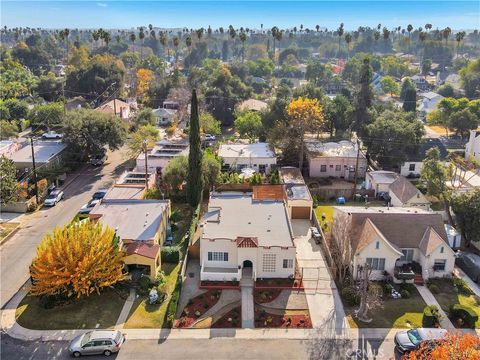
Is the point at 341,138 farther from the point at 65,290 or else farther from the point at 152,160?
the point at 65,290

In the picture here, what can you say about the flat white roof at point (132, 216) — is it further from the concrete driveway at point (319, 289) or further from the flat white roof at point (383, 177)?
the flat white roof at point (383, 177)

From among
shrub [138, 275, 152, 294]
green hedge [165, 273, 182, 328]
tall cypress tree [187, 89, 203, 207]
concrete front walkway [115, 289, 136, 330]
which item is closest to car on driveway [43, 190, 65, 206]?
tall cypress tree [187, 89, 203, 207]

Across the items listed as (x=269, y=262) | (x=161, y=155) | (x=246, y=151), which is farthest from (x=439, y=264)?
(x=161, y=155)

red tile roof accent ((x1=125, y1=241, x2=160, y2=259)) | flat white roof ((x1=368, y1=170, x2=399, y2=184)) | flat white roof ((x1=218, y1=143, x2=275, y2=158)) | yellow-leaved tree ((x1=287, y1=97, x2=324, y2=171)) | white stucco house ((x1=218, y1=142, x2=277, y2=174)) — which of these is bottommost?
red tile roof accent ((x1=125, y1=241, x2=160, y2=259))

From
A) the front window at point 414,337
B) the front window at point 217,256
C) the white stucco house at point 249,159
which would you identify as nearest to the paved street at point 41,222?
the white stucco house at point 249,159

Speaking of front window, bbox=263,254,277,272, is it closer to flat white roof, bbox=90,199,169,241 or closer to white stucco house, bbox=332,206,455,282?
white stucco house, bbox=332,206,455,282

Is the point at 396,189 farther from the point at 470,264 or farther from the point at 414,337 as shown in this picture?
Answer: the point at 414,337

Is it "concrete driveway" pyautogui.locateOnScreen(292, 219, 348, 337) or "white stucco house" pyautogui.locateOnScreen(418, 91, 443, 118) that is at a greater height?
"white stucco house" pyautogui.locateOnScreen(418, 91, 443, 118)
